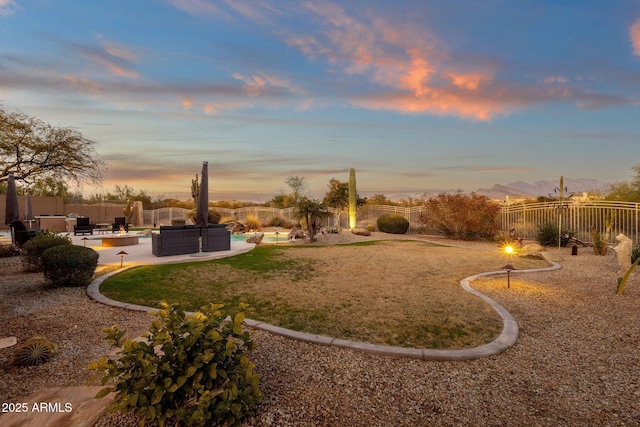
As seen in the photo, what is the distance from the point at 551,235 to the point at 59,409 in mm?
15280

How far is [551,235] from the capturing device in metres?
12.8

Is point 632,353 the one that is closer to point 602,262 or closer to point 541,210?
point 602,262

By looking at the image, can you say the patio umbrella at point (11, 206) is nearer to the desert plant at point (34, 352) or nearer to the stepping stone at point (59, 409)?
the desert plant at point (34, 352)

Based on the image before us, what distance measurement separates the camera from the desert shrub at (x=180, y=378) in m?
2.04

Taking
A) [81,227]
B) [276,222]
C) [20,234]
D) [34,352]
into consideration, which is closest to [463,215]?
[276,222]

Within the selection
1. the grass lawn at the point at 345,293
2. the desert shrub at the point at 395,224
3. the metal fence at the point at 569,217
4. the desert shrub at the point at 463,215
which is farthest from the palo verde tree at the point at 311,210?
the desert shrub at the point at 463,215

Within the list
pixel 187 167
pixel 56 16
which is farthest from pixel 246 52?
pixel 187 167

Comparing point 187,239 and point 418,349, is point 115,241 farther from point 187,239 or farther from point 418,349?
point 418,349

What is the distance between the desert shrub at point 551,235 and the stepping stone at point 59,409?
581 inches

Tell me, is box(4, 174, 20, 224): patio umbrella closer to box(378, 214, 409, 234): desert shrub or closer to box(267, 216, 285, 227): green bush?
box(267, 216, 285, 227): green bush

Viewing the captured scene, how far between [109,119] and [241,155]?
9.62 metres

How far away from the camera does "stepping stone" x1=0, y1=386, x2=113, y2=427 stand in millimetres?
2205

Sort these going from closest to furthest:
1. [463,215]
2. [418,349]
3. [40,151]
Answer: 1. [418,349]
2. [40,151]
3. [463,215]

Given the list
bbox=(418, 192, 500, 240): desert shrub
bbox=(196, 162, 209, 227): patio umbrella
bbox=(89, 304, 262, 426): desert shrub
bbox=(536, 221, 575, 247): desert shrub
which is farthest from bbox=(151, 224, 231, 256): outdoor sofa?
bbox=(536, 221, 575, 247): desert shrub
